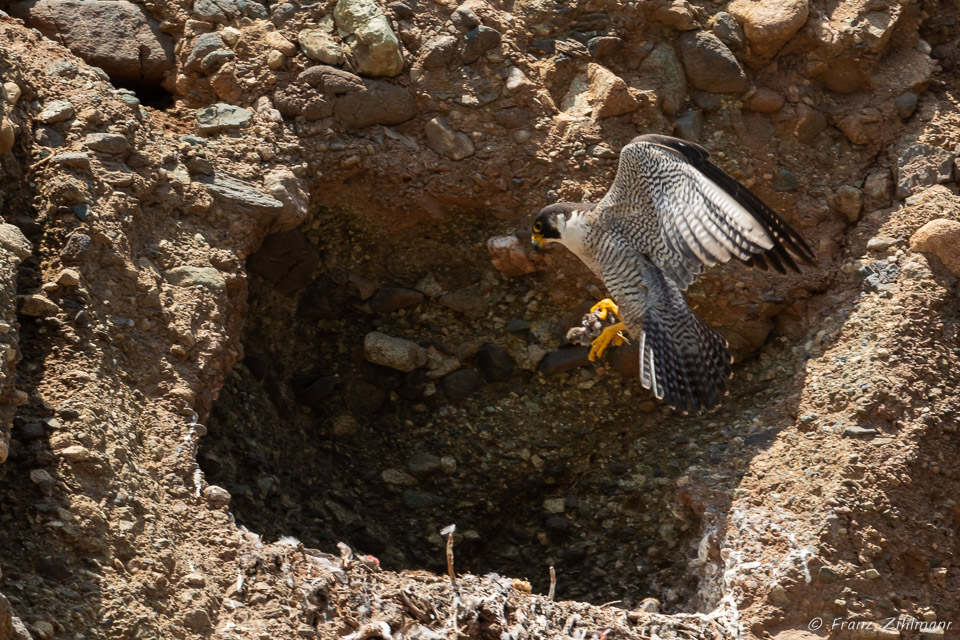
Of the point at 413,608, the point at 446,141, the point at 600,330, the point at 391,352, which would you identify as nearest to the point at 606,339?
the point at 600,330

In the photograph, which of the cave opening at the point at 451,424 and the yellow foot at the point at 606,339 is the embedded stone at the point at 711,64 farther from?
the yellow foot at the point at 606,339

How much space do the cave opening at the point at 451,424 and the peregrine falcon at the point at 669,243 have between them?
0.48 m

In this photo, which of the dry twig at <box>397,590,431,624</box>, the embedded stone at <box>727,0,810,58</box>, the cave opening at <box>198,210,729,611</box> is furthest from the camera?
the embedded stone at <box>727,0,810,58</box>

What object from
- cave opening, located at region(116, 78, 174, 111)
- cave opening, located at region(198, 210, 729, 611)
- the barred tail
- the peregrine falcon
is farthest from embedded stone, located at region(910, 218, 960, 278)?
cave opening, located at region(116, 78, 174, 111)

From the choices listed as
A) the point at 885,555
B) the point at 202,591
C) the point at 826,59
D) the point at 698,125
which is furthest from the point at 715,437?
the point at 202,591

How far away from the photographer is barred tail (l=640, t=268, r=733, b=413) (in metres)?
5.64

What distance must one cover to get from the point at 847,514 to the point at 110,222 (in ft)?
12.0

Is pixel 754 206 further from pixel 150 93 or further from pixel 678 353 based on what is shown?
pixel 150 93

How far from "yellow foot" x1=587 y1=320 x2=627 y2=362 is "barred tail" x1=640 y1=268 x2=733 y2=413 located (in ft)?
1.19

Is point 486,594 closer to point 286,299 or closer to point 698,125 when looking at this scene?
point 286,299

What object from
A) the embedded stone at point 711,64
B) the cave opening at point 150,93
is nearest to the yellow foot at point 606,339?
the embedded stone at point 711,64

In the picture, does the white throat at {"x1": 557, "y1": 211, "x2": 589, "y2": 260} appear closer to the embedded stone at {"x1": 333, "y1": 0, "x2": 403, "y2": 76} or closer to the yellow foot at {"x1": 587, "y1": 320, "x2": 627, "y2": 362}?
the yellow foot at {"x1": 587, "y1": 320, "x2": 627, "y2": 362}

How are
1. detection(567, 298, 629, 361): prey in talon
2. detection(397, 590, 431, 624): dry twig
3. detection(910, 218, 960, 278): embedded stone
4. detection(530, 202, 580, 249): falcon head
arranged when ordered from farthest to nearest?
detection(567, 298, 629, 361): prey in talon < detection(910, 218, 960, 278): embedded stone < detection(530, 202, 580, 249): falcon head < detection(397, 590, 431, 624): dry twig

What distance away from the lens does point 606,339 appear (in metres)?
6.27
